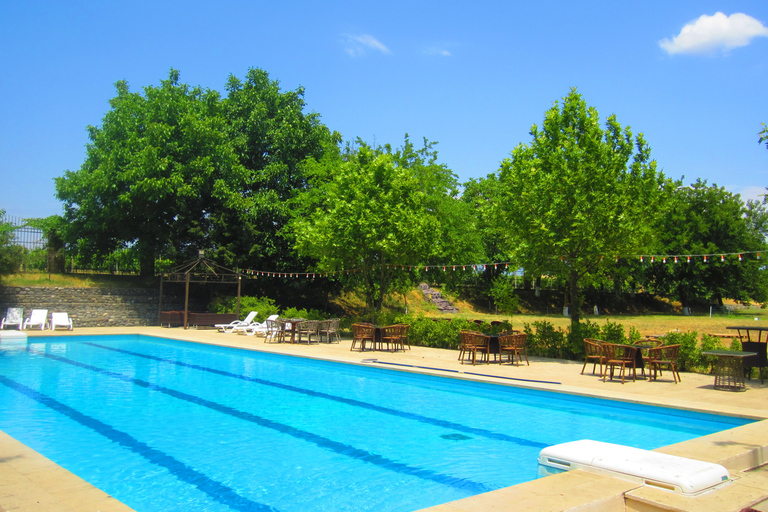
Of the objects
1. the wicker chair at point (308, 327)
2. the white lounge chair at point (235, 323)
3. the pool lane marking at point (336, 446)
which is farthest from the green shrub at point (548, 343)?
the white lounge chair at point (235, 323)

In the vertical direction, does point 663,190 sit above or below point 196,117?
below

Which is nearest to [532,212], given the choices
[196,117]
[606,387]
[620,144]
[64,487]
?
[620,144]

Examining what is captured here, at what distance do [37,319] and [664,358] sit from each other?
2218 cm

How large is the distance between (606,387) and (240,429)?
259 inches

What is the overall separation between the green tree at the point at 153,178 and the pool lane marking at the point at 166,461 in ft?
56.3

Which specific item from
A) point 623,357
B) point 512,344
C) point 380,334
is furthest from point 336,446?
point 380,334

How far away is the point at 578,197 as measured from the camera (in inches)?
550

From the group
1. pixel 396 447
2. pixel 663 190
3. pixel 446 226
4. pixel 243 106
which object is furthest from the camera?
pixel 243 106

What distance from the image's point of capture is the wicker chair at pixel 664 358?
1067 centimetres

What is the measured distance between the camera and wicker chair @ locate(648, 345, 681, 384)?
35.0 feet

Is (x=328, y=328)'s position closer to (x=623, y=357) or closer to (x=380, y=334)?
(x=380, y=334)

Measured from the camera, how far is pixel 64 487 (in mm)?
4375

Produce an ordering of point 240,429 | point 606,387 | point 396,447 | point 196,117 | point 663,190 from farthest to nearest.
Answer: point 196,117
point 663,190
point 606,387
point 240,429
point 396,447

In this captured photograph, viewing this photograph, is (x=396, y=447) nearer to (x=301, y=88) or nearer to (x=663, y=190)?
(x=663, y=190)
